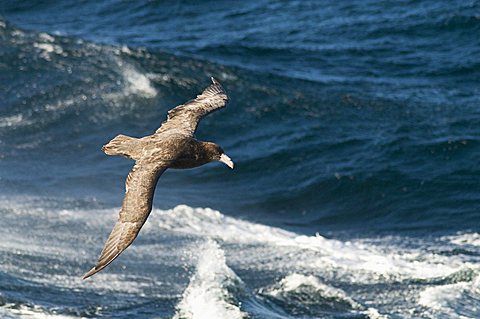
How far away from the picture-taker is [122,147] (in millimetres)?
12852

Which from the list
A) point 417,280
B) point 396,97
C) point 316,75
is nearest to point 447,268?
point 417,280

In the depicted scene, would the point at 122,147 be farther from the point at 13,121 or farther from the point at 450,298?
the point at 13,121

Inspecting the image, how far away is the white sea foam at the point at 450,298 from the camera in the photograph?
16.9m

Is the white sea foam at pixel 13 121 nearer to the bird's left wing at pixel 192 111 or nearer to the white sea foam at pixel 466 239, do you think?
the white sea foam at pixel 466 239

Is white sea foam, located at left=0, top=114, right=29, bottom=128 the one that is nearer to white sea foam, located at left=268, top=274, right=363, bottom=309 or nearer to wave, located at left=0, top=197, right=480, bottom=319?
wave, located at left=0, top=197, right=480, bottom=319

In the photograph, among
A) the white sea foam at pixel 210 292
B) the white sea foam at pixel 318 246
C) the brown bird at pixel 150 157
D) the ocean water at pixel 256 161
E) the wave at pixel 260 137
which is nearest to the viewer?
the brown bird at pixel 150 157

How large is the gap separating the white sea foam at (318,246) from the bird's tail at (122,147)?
673 cm

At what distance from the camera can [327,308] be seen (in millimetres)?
17172

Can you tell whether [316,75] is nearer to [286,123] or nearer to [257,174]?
[286,123]

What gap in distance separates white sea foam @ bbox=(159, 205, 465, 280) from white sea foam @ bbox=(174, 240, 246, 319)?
130cm

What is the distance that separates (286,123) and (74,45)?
7826 mm

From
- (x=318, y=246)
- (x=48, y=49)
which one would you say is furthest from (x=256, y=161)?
(x=48, y=49)

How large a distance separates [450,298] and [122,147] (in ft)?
21.9

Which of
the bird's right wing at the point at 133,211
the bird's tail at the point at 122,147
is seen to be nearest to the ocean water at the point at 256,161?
the bird's tail at the point at 122,147
